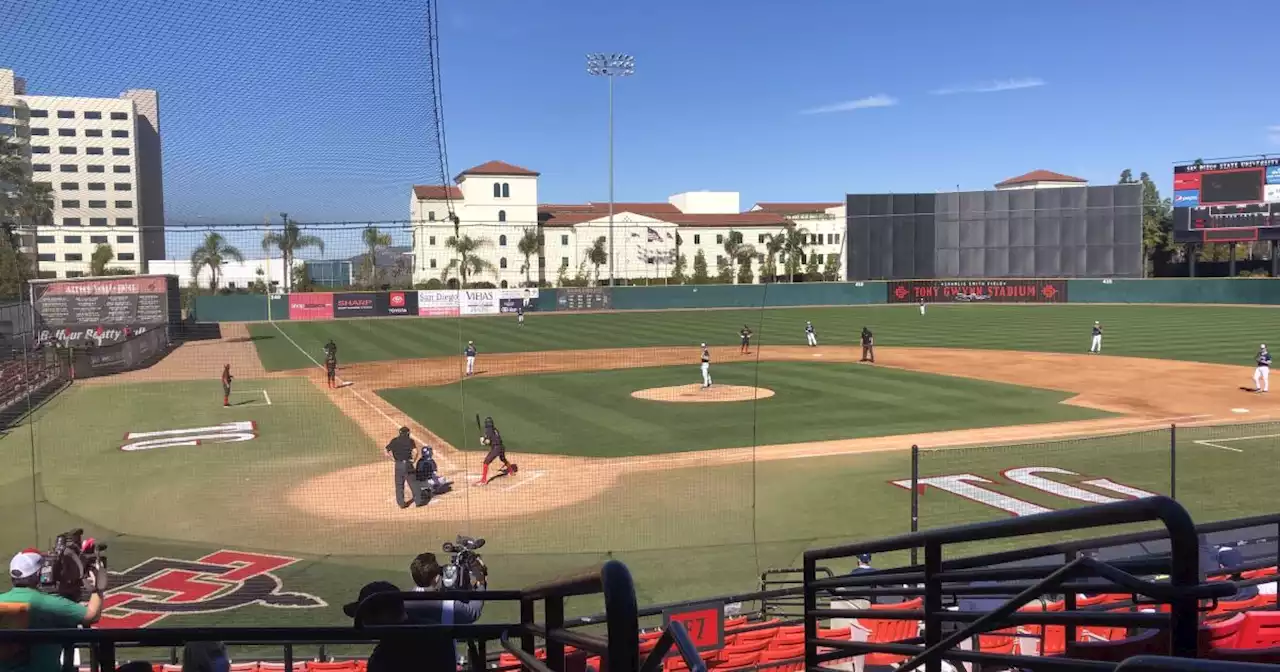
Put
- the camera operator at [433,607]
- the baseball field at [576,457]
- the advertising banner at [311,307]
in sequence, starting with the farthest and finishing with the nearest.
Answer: the advertising banner at [311,307] < the baseball field at [576,457] < the camera operator at [433,607]

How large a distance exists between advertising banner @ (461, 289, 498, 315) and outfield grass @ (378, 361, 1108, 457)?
634cm

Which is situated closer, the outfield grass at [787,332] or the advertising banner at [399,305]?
the advertising banner at [399,305]

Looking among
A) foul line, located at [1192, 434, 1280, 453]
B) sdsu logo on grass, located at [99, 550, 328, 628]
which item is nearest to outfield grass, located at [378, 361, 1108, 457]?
foul line, located at [1192, 434, 1280, 453]

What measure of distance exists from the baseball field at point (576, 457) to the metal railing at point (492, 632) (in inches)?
376

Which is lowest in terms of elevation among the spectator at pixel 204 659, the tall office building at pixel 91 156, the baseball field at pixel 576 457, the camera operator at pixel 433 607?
the baseball field at pixel 576 457

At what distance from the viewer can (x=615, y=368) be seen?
33.2 m

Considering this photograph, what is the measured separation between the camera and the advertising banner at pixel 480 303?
A: 3674 centimetres

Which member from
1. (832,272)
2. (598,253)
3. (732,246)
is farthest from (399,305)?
(832,272)

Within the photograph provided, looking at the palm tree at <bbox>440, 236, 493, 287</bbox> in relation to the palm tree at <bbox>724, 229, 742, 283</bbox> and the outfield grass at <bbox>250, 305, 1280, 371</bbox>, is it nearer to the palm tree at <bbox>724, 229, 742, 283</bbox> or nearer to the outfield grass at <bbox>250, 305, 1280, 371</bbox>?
the outfield grass at <bbox>250, 305, 1280, 371</bbox>

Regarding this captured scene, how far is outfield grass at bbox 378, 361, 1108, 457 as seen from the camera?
72.3ft

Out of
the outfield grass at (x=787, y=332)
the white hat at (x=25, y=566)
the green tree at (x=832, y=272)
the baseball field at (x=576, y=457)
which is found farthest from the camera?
the green tree at (x=832, y=272)

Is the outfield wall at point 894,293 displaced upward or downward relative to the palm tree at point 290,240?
downward

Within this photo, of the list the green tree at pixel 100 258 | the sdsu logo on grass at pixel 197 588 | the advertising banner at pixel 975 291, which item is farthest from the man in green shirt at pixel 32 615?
the advertising banner at pixel 975 291

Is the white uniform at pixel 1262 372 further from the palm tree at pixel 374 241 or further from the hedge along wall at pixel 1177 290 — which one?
the hedge along wall at pixel 1177 290
